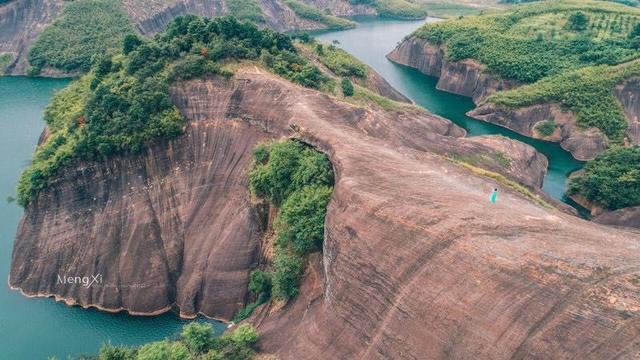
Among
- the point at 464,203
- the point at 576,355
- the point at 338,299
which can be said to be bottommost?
the point at 338,299

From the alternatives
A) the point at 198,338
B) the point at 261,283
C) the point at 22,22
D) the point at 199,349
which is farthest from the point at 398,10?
the point at 199,349

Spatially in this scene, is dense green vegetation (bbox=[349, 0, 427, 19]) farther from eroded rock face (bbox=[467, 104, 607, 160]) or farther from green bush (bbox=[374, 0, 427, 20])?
eroded rock face (bbox=[467, 104, 607, 160])

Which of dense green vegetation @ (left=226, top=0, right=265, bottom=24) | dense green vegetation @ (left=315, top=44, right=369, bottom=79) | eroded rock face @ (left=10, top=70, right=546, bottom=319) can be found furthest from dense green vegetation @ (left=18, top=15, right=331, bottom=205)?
dense green vegetation @ (left=226, top=0, right=265, bottom=24)

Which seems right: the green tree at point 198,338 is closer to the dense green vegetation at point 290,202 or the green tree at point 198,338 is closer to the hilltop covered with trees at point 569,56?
the dense green vegetation at point 290,202

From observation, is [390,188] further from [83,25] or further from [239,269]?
[83,25]

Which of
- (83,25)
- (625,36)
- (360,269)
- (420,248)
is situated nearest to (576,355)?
(420,248)

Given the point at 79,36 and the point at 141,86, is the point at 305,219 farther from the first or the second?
Result: the point at 79,36
